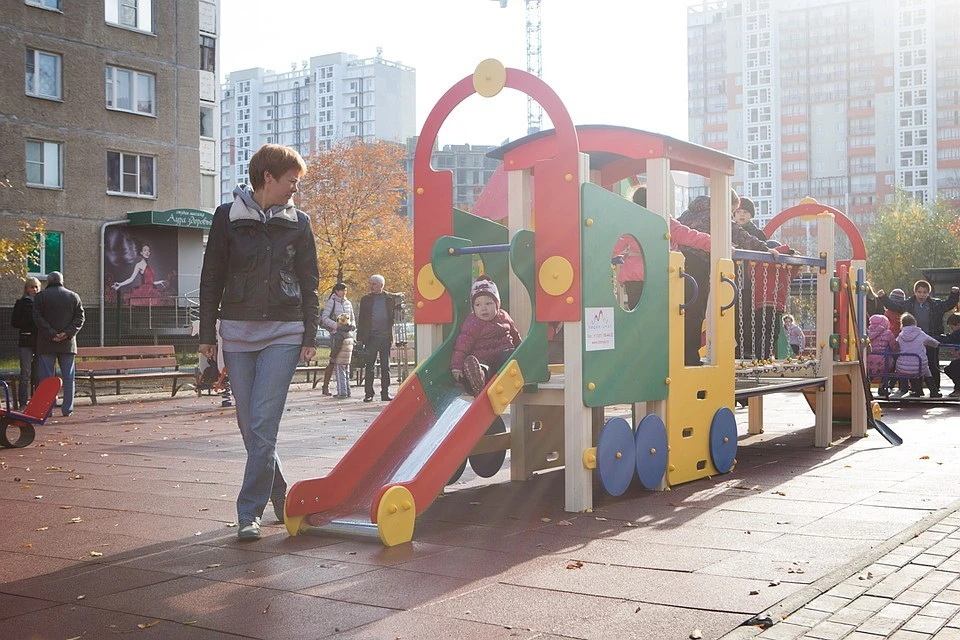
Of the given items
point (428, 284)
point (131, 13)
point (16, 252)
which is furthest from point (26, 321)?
point (131, 13)

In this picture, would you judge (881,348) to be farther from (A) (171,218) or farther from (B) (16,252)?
(A) (171,218)

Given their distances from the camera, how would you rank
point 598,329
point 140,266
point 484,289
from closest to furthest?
1. point 598,329
2. point 484,289
3. point 140,266

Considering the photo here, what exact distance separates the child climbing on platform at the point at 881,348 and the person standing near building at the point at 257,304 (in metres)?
12.9

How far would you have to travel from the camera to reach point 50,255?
1243 inches

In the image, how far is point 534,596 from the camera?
463cm

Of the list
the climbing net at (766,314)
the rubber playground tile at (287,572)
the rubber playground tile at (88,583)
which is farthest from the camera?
the climbing net at (766,314)

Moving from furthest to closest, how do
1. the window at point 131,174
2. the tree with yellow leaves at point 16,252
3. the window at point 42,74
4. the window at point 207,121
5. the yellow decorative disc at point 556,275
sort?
the window at point 207,121, the window at point 131,174, the window at point 42,74, the tree with yellow leaves at point 16,252, the yellow decorative disc at point 556,275

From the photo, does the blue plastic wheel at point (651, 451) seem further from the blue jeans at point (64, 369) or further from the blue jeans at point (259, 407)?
the blue jeans at point (64, 369)

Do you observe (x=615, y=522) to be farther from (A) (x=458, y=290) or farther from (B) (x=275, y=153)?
(B) (x=275, y=153)

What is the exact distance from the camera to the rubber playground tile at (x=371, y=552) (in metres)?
5.43

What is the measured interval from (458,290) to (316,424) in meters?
6.38

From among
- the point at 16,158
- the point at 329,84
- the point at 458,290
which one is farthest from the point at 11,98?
the point at 329,84

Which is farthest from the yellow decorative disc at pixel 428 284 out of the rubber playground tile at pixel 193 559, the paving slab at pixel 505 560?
the rubber playground tile at pixel 193 559

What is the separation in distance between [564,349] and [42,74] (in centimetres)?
2831
